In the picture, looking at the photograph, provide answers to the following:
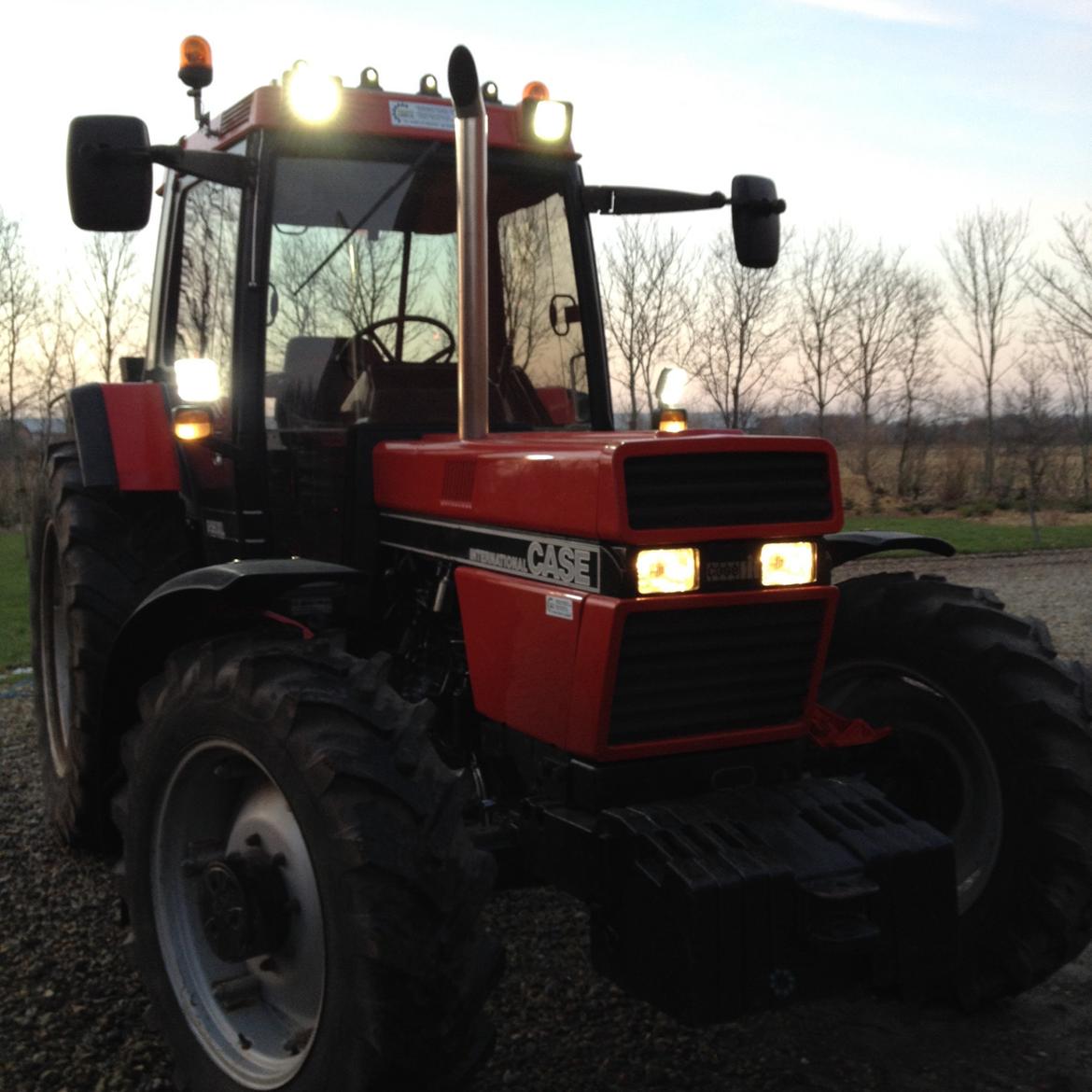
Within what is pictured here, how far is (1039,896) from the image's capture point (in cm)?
340

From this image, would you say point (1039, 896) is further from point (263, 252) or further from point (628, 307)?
point (628, 307)

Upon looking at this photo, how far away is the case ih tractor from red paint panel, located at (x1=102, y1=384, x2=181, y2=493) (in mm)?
13

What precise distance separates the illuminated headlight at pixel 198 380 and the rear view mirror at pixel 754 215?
1669 millimetres

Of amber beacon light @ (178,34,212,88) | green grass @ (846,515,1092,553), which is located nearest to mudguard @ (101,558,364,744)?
amber beacon light @ (178,34,212,88)

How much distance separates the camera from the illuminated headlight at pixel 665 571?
2842 mm

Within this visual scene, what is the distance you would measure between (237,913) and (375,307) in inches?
70.1

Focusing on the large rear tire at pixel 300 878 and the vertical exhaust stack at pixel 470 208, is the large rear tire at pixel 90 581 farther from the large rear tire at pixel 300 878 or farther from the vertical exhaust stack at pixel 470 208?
the vertical exhaust stack at pixel 470 208

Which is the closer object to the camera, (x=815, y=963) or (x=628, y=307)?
(x=815, y=963)

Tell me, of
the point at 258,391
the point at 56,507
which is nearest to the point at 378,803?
the point at 258,391

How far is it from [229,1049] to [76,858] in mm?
2096

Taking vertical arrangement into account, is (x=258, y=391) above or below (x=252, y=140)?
below

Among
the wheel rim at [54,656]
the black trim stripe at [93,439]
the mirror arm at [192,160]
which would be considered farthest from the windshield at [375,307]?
the wheel rim at [54,656]

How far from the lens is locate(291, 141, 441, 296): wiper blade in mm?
3682

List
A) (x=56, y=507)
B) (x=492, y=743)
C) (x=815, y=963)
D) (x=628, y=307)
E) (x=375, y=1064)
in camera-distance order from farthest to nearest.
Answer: (x=628, y=307) → (x=56, y=507) → (x=492, y=743) → (x=815, y=963) → (x=375, y=1064)
